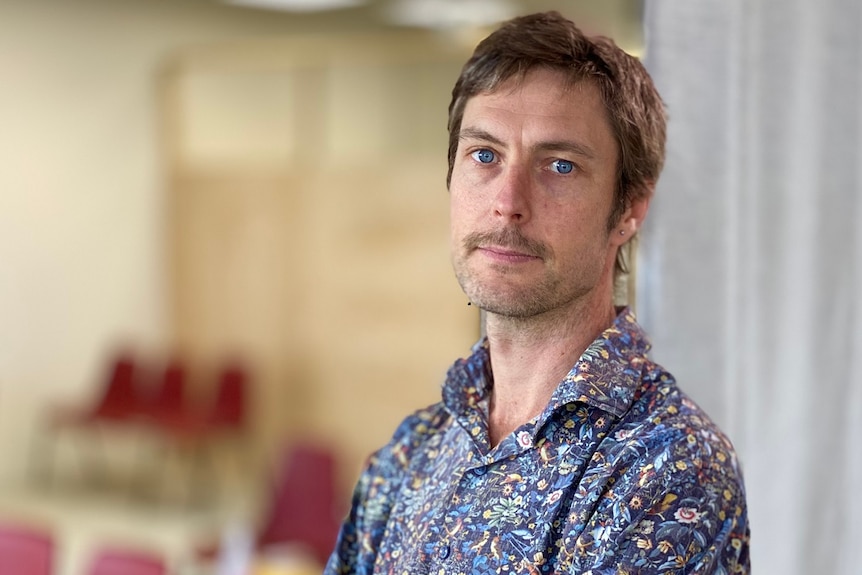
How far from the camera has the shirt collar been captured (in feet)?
4.53

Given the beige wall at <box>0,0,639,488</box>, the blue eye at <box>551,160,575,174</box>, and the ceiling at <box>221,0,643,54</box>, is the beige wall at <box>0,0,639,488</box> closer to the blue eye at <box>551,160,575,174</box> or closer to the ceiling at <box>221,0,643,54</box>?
the ceiling at <box>221,0,643,54</box>

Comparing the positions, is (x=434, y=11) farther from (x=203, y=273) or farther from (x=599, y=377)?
(x=599, y=377)

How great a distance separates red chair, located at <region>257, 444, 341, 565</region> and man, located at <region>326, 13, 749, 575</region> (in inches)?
136

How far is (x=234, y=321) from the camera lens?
7.98 meters

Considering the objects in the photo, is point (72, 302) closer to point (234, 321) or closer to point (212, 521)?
point (234, 321)

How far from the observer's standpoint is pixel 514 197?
1.41 metres

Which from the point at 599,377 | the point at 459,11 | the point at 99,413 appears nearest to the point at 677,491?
the point at 599,377

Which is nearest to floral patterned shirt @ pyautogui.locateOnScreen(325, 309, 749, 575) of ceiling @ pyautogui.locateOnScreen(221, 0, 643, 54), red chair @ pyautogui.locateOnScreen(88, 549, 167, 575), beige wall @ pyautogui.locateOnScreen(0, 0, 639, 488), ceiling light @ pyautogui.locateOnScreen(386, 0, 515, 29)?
red chair @ pyautogui.locateOnScreen(88, 549, 167, 575)

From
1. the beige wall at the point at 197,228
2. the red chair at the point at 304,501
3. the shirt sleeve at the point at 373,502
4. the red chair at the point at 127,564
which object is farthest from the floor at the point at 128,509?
the shirt sleeve at the point at 373,502

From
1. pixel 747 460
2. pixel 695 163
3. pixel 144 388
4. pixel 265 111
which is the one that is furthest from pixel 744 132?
pixel 265 111

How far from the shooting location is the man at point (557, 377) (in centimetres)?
129

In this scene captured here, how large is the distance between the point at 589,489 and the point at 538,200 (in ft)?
1.21

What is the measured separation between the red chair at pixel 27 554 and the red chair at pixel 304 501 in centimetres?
181

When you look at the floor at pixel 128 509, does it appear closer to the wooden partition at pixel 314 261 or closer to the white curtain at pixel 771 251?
the wooden partition at pixel 314 261
